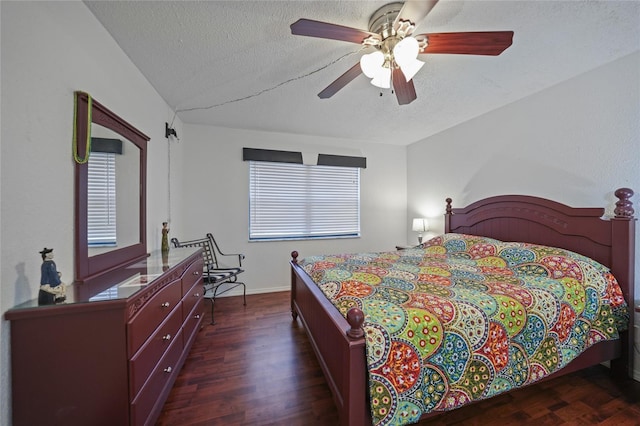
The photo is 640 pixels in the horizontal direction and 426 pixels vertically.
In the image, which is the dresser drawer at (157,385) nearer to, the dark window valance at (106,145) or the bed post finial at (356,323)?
the bed post finial at (356,323)

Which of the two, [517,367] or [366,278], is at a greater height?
[366,278]

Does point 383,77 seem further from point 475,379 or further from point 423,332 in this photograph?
point 475,379

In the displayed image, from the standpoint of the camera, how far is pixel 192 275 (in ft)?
7.02

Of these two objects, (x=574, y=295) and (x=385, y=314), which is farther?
(x=574, y=295)

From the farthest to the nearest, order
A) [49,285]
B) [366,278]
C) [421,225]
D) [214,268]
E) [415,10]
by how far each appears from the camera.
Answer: [421,225] < [214,268] < [366,278] < [415,10] < [49,285]

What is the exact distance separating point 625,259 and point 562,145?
41.6 inches

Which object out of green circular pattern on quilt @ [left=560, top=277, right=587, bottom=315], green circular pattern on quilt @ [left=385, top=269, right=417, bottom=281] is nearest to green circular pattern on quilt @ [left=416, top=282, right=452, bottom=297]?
green circular pattern on quilt @ [left=385, top=269, right=417, bottom=281]

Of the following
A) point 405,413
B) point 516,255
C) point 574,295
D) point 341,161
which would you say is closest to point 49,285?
point 405,413

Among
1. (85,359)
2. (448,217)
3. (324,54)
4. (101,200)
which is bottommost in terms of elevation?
(85,359)

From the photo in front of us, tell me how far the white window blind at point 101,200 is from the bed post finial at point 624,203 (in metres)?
3.52

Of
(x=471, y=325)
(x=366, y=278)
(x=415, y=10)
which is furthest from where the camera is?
(x=366, y=278)

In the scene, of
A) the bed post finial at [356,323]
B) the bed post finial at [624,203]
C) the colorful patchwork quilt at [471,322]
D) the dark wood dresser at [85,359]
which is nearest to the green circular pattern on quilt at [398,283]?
the colorful patchwork quilt at [471,322]

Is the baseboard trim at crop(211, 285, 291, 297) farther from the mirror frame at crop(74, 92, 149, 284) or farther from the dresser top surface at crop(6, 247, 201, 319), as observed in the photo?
the mirror frame at crop(74, 92, 149, 284)

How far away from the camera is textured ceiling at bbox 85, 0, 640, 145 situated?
1.41 metres
